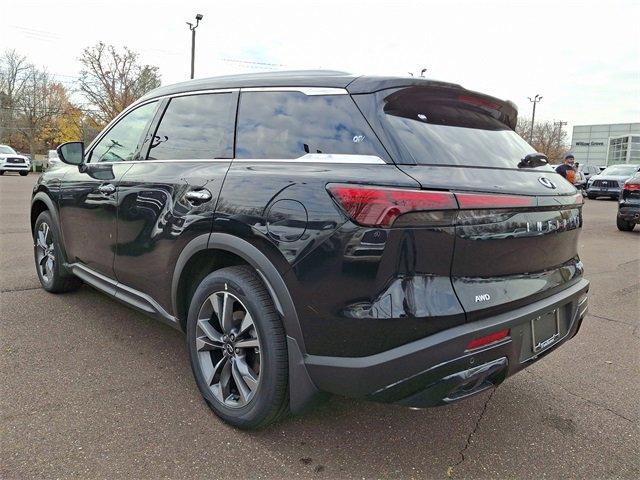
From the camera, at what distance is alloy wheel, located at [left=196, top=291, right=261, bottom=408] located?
96.6 inches

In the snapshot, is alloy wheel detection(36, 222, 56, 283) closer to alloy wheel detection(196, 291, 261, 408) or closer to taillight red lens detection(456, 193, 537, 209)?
alloy wheel detection(196, 291, 261, 408)

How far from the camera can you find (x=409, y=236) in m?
1.93

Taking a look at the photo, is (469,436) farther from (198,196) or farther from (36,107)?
(36,107)

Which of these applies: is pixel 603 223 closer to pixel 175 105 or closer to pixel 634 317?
pixel 634 317

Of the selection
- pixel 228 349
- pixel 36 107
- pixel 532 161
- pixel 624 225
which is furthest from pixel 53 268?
pixel 36 107

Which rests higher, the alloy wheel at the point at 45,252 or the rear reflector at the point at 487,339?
the rear reflector at the point at 487,339

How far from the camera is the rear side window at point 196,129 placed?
2.82 metres

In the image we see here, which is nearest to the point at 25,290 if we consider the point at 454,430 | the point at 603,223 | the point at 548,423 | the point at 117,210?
the point at 117,210

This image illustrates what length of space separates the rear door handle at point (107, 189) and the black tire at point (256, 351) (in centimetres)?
121

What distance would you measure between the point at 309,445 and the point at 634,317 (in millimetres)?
3799

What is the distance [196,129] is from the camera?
9.84 feet

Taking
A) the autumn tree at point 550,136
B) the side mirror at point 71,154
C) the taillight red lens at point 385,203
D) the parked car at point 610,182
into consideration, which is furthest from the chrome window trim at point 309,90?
the autumn tree at point 550,136

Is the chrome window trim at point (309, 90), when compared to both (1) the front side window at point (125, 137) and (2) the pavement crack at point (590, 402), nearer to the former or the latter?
(1) the front side window at point (125, 137)

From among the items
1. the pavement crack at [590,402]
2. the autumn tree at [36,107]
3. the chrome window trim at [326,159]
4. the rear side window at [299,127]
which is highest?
the autumn tree at [36,107]
